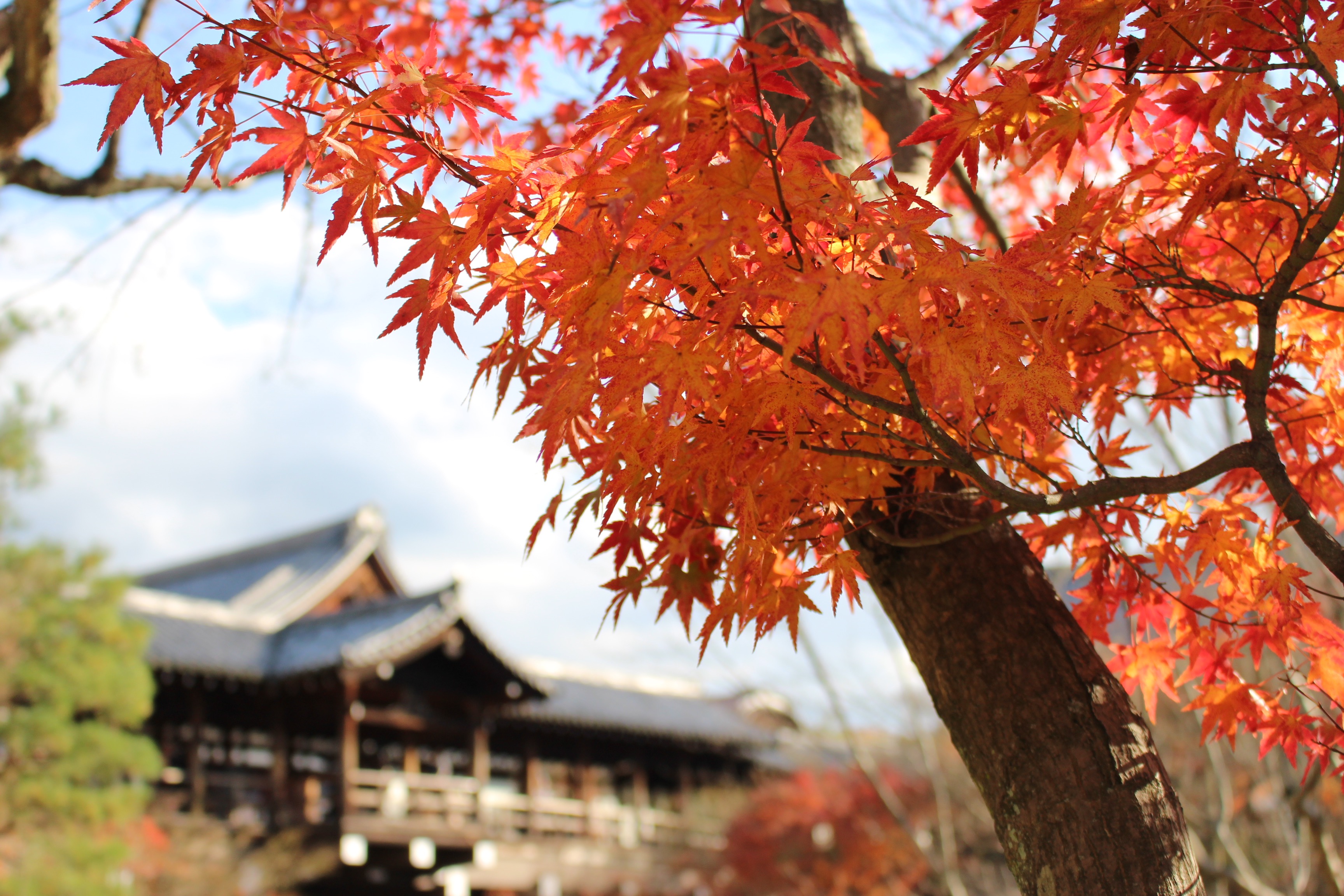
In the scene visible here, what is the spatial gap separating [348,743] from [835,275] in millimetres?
11276

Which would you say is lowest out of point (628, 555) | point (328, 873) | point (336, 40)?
point (328, 873)

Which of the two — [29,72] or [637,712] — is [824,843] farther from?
[29,72]

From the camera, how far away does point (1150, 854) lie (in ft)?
5.15

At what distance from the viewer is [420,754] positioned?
14.4 m

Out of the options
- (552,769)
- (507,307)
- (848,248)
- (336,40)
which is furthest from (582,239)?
(552,769)

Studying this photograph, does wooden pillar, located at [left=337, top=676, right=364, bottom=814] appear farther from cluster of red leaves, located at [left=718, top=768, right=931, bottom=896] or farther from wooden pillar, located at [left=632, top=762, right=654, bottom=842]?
cluster of red leaves, located at [left=718, top=768, right=931, bottom=896]

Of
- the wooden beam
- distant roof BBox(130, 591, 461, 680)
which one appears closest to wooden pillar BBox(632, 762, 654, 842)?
the wooden beam

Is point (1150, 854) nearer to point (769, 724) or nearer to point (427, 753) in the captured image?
point (427, 753)

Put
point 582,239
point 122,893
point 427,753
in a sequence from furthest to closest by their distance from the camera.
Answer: point 427,753
point 122,893
point 582,239

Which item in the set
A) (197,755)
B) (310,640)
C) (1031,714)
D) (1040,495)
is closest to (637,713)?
(310,640)

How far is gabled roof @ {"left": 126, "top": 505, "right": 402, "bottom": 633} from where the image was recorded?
14.6 meters

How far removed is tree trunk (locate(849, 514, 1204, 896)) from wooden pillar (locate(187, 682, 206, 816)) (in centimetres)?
1047

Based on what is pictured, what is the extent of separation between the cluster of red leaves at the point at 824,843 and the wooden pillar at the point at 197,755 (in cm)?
701

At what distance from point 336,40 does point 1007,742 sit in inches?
61.5
